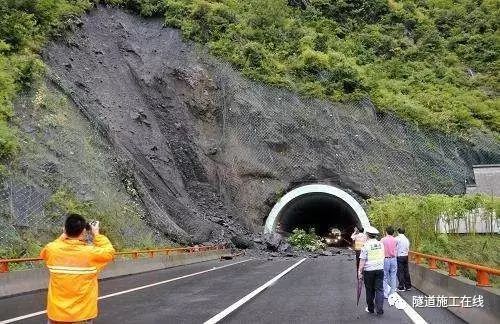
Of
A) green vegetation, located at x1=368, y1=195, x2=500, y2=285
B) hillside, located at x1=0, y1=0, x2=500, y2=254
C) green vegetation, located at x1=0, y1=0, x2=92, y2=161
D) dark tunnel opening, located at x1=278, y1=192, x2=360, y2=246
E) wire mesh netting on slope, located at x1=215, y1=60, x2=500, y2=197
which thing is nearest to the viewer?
green vegetation, located at x1=0, y1=0, x2=92, y2=161

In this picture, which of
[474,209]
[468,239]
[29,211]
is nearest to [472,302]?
[29,211]

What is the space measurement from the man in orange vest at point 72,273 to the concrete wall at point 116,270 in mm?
9787

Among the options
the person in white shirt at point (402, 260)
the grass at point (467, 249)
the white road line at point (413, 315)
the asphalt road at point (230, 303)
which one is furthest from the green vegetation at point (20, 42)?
the grass at point (467, 249)

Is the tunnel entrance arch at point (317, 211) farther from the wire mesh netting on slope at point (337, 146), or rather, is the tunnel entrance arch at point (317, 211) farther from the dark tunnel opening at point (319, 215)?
the wire mesh netting on slope at point (337, 146)

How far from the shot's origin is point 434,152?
4359 cm

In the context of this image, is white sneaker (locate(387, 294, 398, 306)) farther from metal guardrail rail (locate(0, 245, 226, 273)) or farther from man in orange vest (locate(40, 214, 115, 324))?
metal guardrail rail (locate(0, 245, 226, 273))

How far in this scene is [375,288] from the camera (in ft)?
34.0

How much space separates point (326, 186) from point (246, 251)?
314 inches

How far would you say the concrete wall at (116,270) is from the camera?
14062mm

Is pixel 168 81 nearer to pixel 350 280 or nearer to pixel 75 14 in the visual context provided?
pixel 75 14

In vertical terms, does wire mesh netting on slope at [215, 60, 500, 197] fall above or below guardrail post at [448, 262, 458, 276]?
above

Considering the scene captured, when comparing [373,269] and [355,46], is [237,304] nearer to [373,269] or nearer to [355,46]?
[373,269]

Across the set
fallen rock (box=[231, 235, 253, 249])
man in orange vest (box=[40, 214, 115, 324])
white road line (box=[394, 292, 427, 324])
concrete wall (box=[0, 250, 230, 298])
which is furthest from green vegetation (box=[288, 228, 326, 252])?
man in orange vest (box=[40, 214, 115, 324])

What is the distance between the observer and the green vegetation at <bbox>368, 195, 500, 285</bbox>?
82.6 ft
